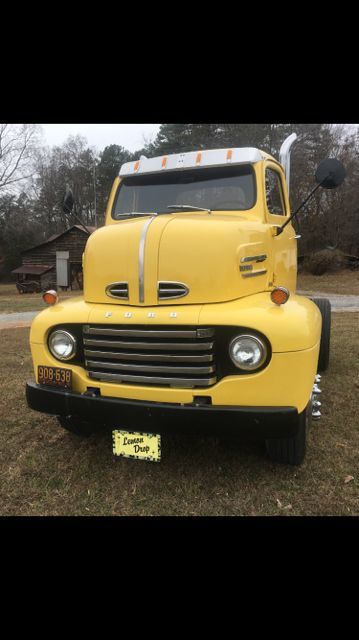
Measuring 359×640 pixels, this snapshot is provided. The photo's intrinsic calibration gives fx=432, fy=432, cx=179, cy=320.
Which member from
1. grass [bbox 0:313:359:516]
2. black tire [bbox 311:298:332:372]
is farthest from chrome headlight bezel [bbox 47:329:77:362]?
black tire [bbox 311:298:332:372]

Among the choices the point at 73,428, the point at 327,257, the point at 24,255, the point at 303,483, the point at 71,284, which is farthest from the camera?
the point at 24,255

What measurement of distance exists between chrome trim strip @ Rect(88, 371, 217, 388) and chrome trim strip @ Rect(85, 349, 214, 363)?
120 millimetres

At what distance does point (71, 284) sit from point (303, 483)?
1012 inches

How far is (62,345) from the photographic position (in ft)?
10.4

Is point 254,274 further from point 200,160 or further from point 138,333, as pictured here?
point 200,160

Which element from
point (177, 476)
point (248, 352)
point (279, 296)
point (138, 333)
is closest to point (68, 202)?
point (138, 333)

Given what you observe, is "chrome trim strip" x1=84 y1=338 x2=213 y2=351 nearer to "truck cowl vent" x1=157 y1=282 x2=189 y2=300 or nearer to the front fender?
the front fender

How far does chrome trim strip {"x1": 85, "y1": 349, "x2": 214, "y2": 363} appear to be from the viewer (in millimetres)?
2734

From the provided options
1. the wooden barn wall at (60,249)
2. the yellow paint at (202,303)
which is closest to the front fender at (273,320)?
the yellow paint at (202,303)

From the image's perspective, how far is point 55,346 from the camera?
10.4 feet

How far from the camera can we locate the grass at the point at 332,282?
20922mm

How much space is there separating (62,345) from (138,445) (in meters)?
0.91

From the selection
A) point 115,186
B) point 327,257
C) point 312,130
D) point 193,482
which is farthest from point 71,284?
point 193,482

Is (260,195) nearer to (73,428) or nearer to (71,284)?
(73,428)
